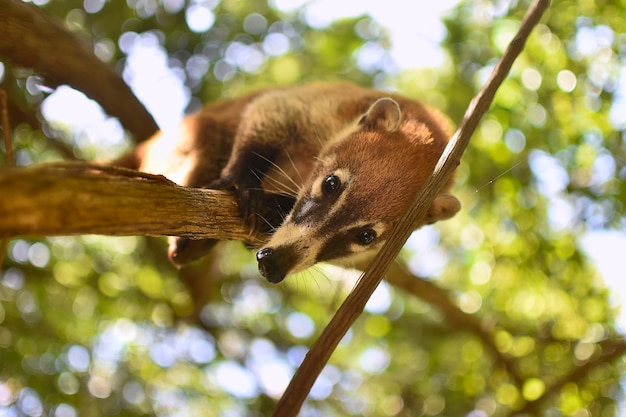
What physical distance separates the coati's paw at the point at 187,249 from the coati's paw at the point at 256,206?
457 millimetres

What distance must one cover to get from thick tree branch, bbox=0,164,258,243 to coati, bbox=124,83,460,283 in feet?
2.26

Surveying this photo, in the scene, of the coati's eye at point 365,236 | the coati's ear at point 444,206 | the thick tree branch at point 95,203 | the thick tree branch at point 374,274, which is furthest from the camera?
the coati's ear at point 444,206

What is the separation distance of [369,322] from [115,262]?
2.43 m

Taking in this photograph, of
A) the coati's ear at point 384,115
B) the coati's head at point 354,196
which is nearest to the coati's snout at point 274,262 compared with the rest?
the coati's head at point 354,196

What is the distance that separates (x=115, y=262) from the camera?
5.70 metres

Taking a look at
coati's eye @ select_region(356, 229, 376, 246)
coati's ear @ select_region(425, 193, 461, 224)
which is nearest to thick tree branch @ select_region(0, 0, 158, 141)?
coati's eye @ select_region(356, 229, 376, 246)

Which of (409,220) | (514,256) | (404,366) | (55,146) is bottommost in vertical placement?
(404,366)

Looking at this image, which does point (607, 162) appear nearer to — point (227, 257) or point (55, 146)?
point (227, 257)

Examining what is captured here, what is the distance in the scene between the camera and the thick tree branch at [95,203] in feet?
5.52

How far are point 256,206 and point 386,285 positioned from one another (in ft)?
7.79

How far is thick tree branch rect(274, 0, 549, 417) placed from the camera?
2105 mm

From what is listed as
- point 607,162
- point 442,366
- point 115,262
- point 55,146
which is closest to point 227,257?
point 115,262

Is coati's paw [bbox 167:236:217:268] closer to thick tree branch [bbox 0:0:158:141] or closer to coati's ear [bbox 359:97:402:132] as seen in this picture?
coati's ear [bbox 359:97:402:132]

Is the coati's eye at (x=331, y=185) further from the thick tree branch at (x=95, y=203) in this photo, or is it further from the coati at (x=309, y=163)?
the thick tree branch at (x=95, y=203)
